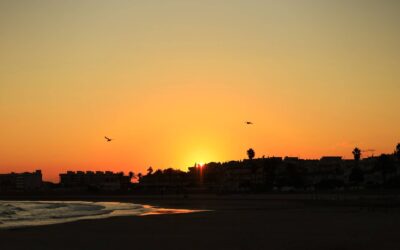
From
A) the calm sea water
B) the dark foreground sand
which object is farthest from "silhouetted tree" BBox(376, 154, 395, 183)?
the dark foreground sand

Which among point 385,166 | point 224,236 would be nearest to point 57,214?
point 224,236

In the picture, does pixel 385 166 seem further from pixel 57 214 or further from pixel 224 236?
pixel 224 236

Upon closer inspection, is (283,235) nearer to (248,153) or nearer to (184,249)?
(184,249)

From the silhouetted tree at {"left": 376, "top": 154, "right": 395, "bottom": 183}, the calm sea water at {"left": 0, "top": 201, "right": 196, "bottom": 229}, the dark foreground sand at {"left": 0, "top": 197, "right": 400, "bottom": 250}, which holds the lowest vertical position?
the dark foreground sand at {"left": 0, "top": 197, "right": 400, "bottom": 250}

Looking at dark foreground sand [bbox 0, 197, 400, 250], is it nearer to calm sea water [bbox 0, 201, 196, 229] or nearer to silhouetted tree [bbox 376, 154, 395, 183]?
calm sea water [bbox 0, 201, 196, 229]

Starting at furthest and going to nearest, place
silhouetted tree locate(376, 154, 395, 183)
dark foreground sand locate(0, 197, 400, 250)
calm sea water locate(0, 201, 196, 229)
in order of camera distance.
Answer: silhouetted tree locate(376, 154, 395, 183), calm sea water locate(0, 201, 196, 229), dark foreground sand locate(0, 197, 400, 250)

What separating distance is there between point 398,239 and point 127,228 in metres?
14.5

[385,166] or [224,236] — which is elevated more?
[385,166]

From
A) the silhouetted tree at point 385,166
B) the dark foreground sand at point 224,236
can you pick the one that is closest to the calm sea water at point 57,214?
the dark foreground sand at point 224,236

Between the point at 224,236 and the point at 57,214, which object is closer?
the point at 224,236

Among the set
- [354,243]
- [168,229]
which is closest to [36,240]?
[168,229]

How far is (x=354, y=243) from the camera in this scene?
66.9ft

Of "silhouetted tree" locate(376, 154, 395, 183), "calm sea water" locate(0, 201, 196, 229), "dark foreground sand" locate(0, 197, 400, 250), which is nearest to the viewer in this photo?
"dark foreground sand" locate(0, 197, 400, 250)

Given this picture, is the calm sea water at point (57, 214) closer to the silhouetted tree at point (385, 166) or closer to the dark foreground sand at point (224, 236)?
the dark foreground sand at point (224, 236)
